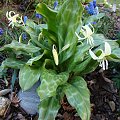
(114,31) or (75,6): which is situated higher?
(75,6)

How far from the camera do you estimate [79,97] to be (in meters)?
2.33

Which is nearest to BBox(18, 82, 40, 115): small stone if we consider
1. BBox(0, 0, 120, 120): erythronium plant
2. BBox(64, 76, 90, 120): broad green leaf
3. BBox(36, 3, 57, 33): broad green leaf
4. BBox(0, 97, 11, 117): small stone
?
BBox(0, 97, 11, 117): small stone

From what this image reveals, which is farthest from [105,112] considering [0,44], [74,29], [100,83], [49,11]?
[0,44]

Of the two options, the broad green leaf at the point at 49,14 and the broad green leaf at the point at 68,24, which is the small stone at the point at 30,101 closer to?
the broad green leaf at the point at 68,24

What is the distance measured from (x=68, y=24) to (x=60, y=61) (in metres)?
0.28


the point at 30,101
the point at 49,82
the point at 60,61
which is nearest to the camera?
the point at 49,82

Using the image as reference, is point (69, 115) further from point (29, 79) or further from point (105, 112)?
point (29, 79)

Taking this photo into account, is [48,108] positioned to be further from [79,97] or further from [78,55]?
[78,55]

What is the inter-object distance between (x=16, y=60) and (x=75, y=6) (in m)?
0.65

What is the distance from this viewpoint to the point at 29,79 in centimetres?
238

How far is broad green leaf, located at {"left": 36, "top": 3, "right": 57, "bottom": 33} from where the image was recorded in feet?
7.93

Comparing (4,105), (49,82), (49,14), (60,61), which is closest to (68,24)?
(49,14)

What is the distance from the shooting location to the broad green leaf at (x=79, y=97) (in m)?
2.28

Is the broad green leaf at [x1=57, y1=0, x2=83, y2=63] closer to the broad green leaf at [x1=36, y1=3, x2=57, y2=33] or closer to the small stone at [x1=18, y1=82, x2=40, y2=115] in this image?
the broad green leaf at [x1=36, y1=3, x2=57, y2=33]
